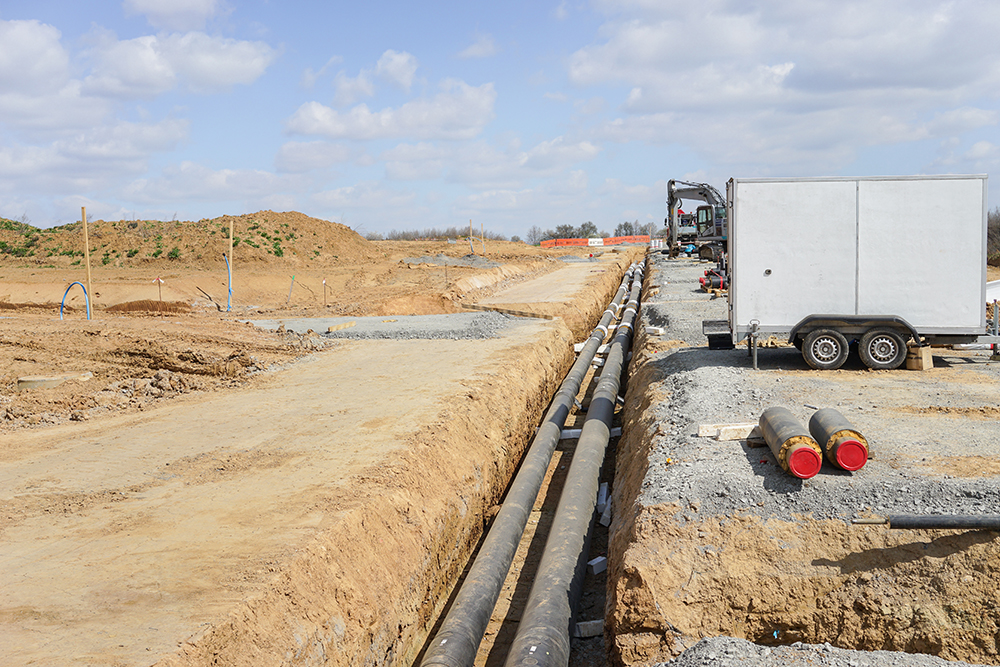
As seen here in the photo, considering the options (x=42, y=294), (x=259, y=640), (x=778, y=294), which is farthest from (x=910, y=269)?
(x=42, y=294)

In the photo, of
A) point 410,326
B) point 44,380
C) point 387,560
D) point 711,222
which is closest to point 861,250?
point 387,560

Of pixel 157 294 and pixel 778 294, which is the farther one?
pixel 157 294

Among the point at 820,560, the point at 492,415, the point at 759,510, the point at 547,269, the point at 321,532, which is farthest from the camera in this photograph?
the point at 547,269

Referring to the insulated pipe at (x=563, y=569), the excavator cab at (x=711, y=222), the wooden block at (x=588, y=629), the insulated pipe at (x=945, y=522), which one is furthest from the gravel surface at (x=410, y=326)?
the insulated pipe at (x=945, y=522)

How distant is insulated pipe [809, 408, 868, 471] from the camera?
5531 mm

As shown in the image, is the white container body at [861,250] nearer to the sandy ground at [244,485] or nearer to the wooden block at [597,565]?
the sandy ground at [244,485]

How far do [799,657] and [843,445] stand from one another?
79.0 inches

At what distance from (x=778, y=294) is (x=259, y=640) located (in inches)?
327

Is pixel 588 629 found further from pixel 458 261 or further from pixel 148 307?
pixel 458 261

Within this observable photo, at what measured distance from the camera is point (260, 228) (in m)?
42.5

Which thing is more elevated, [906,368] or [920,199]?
[920,199]

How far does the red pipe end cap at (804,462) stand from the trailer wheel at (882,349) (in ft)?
17.1

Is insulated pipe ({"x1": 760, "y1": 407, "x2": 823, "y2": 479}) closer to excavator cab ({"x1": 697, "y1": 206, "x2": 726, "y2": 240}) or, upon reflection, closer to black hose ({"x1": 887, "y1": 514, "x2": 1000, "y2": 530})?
black hose ({"x1": 887, "y1": 514, "x2": 1000, "y2": 530})

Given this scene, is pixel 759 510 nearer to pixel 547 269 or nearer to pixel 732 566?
pixel 732 566
